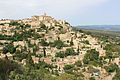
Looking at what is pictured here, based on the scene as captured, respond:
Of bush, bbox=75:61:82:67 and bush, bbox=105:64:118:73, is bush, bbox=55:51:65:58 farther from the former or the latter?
bush, bbox=105:64:118:73

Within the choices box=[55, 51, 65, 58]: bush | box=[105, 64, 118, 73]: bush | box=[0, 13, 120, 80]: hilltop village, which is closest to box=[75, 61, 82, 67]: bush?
box=[0, 13, 120, 80]: hilltop village

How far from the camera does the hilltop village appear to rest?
88.6 m

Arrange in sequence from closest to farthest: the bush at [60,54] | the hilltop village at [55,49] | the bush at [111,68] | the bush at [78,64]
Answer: the hilltop village at [55,49]
the bush at [111,68]
the bush at [78,64]
the bush at [60,54]

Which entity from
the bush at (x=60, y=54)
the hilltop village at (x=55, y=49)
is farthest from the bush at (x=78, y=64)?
the bush at (x=60, y=54)

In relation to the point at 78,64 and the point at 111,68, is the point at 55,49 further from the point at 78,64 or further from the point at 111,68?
the point at 111,68

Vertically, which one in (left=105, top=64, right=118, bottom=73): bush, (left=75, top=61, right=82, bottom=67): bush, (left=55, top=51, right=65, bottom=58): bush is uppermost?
(left=55, top=51, right=65, bottom=58): bush

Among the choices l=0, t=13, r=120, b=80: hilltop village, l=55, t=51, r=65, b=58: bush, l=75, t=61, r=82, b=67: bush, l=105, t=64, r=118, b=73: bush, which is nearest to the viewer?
l=0, t=13, r=120, b=80: hilltop village

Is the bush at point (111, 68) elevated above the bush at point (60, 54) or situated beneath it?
situated beneath

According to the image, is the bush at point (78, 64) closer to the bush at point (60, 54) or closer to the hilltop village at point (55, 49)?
the hilltop village at point (55, 49)

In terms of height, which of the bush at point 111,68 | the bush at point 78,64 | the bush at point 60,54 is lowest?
the bush at point 111,68

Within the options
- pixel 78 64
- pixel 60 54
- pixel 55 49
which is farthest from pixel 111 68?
pixel 55 49

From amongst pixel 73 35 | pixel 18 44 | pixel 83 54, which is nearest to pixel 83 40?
pixel 73 35

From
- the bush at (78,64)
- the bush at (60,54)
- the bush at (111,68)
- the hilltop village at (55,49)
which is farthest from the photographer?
the bush at (60,54)

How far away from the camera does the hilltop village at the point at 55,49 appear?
291 feet
